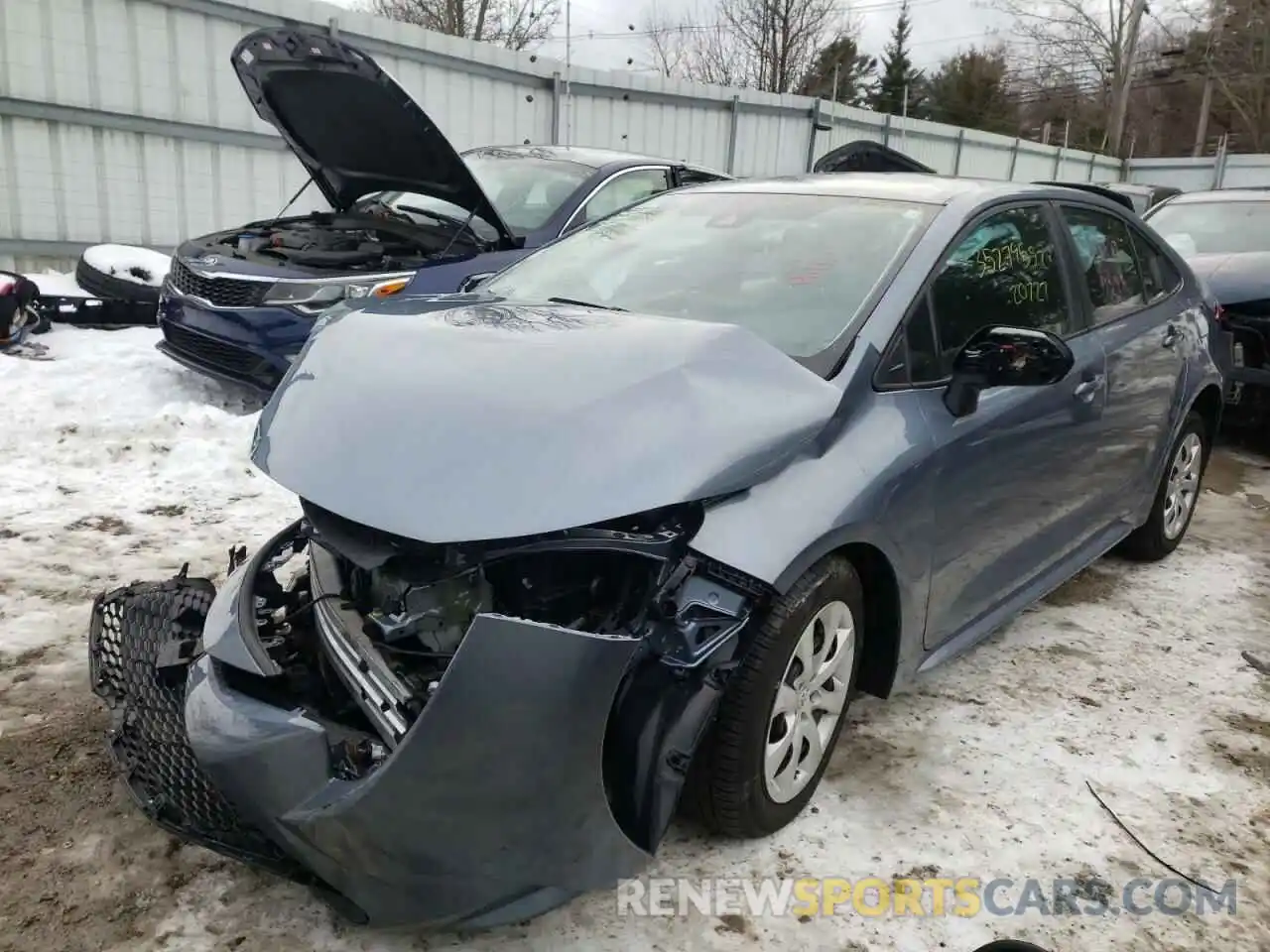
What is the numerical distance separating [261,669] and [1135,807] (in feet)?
7.77

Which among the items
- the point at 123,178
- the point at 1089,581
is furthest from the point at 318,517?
the point at 123,178

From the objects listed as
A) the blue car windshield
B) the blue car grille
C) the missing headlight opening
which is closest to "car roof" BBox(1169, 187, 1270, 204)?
the blue car windshield

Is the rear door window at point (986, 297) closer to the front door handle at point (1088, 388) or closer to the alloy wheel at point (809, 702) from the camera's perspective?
the front door handle at point (1088, 388)

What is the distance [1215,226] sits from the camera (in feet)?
25.5

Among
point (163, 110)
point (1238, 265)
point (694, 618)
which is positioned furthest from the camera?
point (163, 110)

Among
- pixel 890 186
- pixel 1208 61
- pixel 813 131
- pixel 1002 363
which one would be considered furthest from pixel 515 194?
pixel 1208 61

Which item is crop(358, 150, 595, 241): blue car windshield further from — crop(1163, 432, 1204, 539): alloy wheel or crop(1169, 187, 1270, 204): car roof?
crop(1169, 187, 1270, 204): car roof

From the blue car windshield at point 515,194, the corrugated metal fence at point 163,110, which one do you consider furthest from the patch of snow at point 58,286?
the blue car windshield at point 515,194

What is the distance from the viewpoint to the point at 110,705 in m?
2.58

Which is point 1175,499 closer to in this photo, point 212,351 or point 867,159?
point 867,159

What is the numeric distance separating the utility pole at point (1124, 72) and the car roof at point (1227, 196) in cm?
2951

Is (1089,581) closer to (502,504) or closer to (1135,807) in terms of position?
(1135,807)

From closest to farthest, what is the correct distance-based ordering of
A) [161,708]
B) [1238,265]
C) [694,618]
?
1. [694,618]
2. [161,708]
3. [1238,265]

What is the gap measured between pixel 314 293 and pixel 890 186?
3.53 meters
